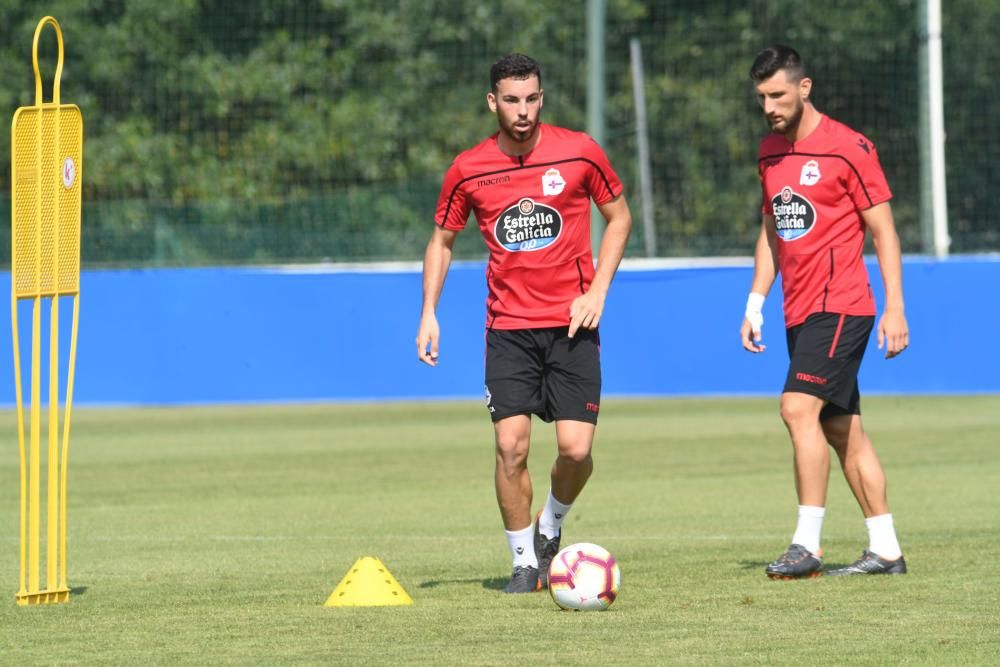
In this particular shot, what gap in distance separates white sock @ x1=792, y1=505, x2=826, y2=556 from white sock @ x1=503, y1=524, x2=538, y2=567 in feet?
3.76

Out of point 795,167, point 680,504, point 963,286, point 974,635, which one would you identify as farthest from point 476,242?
point 974,635

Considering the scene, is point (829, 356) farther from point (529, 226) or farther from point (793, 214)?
point (529, 226)

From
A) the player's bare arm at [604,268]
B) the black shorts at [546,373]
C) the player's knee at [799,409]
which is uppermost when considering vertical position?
the player's bare arm at [604,268]

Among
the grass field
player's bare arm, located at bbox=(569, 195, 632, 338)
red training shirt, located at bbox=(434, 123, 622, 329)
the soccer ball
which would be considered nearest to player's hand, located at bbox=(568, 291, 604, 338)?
player's bare arm, located at bbox=(569, 195, 632, 338)

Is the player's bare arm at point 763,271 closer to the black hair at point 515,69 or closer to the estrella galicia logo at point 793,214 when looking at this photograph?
the estrella galicia logo at point 793,214

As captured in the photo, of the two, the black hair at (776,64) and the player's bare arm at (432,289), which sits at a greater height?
the black hair at (776,64)

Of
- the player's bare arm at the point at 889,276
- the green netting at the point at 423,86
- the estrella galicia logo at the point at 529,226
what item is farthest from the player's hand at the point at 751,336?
the green netting at the point at 423,86

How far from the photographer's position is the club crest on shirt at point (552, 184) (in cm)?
775

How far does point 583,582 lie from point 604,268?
4.54 ft

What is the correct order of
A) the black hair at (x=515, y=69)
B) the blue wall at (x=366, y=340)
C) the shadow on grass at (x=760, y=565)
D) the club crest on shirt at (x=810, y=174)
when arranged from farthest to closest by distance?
1. the blue wall at (x=366, y=340)
2. the shadow on grass at (x=760, y=565)
3. the club crest on shirt at (x=810, y=174)
4. the black hair at (x=515, y=69)

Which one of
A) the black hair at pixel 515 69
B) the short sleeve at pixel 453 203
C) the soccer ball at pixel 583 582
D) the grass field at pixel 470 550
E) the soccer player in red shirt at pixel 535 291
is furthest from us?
the short sleeve at pixel 453 203

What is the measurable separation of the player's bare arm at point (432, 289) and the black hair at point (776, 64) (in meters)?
1.48

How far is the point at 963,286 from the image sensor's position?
21.3 metres

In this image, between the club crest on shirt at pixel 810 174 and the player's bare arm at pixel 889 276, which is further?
the club crest on shirt at pixel 810 174
